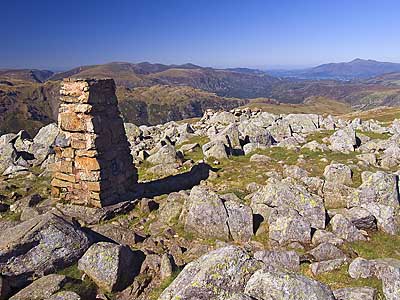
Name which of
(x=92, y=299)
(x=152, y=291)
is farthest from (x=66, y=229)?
(x=152, y=291)

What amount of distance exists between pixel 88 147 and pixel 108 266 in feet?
23.7

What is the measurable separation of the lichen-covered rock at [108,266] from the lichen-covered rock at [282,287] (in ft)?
14.9

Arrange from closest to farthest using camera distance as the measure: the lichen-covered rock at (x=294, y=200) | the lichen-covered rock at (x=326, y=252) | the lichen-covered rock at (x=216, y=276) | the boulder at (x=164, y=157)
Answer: the lichen-covered rock at (x=216, y=276), the lichen-covered rock at (x=326, y=252), the lichen-covered rock at (x=294, y=200), the boulder at (x=164, y=157)

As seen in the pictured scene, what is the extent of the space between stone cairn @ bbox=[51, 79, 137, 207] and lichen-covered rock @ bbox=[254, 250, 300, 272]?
8.48 metres

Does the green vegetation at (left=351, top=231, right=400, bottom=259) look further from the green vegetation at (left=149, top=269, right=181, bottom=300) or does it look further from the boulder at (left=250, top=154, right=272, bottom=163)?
the boulder at (left=250, top=154, right=272, bottom=163)

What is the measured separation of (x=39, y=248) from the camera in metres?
11.8

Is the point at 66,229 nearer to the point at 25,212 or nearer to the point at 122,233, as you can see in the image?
the point at 122,233

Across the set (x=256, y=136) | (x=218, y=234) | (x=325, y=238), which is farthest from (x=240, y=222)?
(x=256, y=136)

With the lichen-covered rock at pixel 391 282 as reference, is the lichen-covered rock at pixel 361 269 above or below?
below

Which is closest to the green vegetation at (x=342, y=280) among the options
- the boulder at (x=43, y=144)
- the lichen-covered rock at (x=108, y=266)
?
the lichen-covered rock at (x=108, y=266)

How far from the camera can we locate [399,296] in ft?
32.2

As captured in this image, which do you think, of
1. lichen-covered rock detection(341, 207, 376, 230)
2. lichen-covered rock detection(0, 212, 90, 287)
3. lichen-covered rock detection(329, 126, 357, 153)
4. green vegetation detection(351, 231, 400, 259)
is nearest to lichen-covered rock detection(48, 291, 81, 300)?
lichen-covered rock detection(0, 212, 90, 287)

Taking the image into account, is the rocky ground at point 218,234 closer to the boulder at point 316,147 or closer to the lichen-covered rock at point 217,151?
the lichen-covered rock at point 217,151

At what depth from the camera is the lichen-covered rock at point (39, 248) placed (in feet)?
36.7
